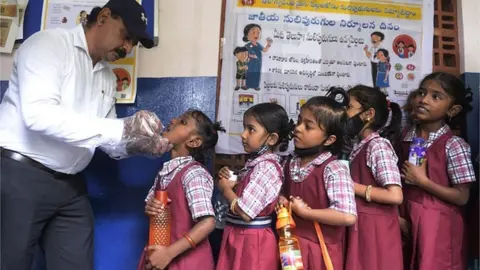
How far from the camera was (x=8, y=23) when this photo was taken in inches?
83.4

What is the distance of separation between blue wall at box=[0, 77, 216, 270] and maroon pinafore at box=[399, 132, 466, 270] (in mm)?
959

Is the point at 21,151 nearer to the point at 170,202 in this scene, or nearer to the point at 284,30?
the point at 170,202

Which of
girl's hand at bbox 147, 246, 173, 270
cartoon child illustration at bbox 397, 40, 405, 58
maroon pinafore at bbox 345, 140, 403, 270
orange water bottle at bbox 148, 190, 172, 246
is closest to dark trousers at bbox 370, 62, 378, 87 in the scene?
cartoon child illustration at bbox 397, 40, 405, 58

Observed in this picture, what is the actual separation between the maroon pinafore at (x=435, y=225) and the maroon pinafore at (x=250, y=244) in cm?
59

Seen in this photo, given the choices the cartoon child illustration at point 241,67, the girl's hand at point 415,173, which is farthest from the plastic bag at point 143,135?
the girl's hand at point 415,173

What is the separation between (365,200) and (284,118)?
430 millimetres

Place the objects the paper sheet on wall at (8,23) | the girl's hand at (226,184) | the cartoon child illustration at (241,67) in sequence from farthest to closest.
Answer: the cartoon child illustration at (241,67)
the paper sheet on wall at (8,23)
the girl's hand at (226,184)

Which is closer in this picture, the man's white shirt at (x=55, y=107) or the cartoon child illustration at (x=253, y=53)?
the man's white shirt at (x=55, y=107)

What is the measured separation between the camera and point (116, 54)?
6.03 feet

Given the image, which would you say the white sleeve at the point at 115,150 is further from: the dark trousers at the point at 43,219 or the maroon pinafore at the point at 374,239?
the maroon pinafore at the point at 374,239

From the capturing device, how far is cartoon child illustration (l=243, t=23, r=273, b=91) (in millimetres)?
2230

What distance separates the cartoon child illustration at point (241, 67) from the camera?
87.5 inches

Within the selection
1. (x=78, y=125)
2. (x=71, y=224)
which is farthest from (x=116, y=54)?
(x=71, y=224)

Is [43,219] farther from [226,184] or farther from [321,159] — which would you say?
[321,159]
